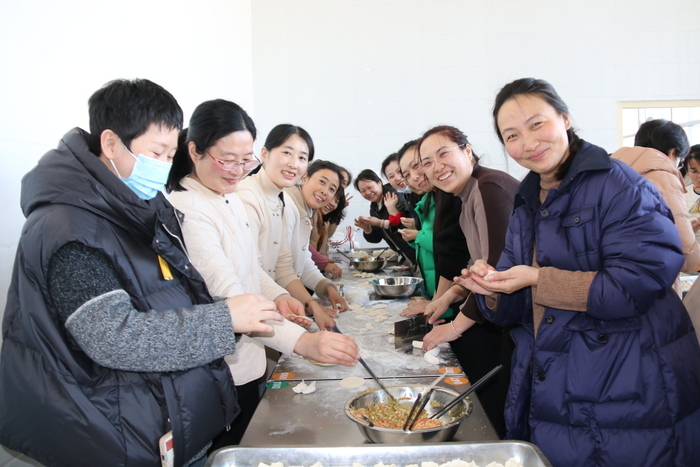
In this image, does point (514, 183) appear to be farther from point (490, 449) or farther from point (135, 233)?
point (135, 233)

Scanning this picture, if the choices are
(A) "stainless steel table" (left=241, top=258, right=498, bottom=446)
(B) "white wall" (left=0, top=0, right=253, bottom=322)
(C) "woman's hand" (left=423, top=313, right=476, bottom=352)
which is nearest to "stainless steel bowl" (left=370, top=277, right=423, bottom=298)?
(A) "stainless steel table" (left=241, top=258, right=498, bottom=446)

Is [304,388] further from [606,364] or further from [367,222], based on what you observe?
[367,222]

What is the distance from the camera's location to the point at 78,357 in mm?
1030

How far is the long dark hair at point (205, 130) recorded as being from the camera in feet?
5.68

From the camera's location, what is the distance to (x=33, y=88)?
1.86 meters

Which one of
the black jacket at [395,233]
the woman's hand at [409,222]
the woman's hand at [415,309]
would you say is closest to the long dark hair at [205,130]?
the woman's hand at [415,309]

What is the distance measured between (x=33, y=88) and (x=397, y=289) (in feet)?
7.19

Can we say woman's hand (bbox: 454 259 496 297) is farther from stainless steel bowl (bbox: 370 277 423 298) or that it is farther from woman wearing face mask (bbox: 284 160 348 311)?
woman wearing face mask (bbox: 284 160 348 311)

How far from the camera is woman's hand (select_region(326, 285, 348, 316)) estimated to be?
2.76m

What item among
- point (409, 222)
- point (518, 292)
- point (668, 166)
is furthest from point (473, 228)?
point (409, 222)

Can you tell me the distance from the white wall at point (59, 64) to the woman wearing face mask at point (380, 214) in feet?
7.32

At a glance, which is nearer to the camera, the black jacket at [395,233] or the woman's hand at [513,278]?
the woman's hand at [513,278]

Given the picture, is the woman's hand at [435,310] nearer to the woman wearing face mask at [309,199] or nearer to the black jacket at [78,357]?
the woman wearing face mask at [309,199]

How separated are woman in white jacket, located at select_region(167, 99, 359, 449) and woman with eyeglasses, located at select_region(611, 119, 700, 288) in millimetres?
1593
